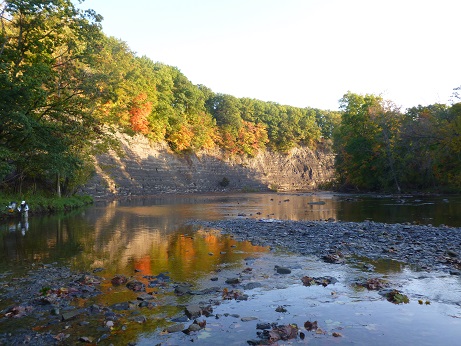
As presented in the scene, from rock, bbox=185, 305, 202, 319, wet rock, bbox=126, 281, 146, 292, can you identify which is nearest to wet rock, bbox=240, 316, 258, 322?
rock, bbox=185, 305, 202, 319

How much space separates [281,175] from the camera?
94562 millimetres

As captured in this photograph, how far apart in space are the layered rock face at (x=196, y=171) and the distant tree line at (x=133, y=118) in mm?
2685

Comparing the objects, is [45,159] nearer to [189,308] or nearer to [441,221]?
[189,308]

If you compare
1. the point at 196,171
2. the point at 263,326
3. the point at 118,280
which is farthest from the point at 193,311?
the point at 196,171

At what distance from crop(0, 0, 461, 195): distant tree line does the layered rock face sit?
8.81 feet

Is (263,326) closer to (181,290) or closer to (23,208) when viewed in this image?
(181,290)

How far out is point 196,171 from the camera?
235ft

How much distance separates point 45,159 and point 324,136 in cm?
9759

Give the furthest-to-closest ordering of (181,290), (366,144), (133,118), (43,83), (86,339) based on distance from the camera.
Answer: (133,118)
(366,144)
(43,83)
(181,290)
(86,339)

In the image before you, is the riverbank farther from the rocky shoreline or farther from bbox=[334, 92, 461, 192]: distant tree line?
bbox=[334, 92, 461, 192]: distant tree line

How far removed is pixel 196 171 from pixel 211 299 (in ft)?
211

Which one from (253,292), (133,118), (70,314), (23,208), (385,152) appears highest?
(133,118)

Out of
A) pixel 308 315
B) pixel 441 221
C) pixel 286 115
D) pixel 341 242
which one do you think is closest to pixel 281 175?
pixel 286 115

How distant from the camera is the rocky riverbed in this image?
6.12 meters
